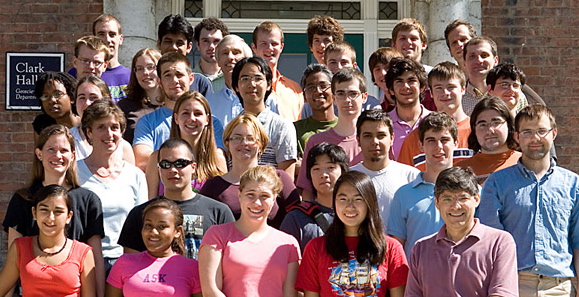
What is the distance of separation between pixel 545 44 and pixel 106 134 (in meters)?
5.30

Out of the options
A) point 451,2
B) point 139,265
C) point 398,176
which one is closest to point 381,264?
point 398,176

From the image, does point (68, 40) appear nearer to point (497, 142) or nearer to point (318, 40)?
point (318, 40)

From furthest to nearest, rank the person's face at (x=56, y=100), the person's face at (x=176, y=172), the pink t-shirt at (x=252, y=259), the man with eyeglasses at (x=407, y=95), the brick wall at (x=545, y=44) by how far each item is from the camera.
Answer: the brick wall at (x=545, y=44) → the person's face at (x=56, y=100) → the man with eyeglasses at (x=407, y=95) → the person's face at (x=176, y=172) → the pink t-shirt at (x=252, y=259)

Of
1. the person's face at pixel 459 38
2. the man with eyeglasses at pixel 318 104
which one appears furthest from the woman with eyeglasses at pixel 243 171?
the person's face at pixel 459 38

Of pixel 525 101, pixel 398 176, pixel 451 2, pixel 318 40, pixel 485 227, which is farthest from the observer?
pixel 451 2

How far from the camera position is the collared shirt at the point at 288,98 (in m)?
7.78

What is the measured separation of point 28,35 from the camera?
31.3ft

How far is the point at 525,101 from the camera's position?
7.21m

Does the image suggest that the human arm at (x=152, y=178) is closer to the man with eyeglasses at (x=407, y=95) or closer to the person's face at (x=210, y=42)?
the man with eyeglasses at (x=407, y=95)

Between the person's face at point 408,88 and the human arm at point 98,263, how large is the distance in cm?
256

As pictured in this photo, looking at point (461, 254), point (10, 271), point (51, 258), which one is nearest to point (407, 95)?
point (461, 254)

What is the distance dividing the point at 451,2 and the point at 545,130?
Answer: 159 inches

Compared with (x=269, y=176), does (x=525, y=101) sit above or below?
above

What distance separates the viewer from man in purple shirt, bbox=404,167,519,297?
504 centimetres
